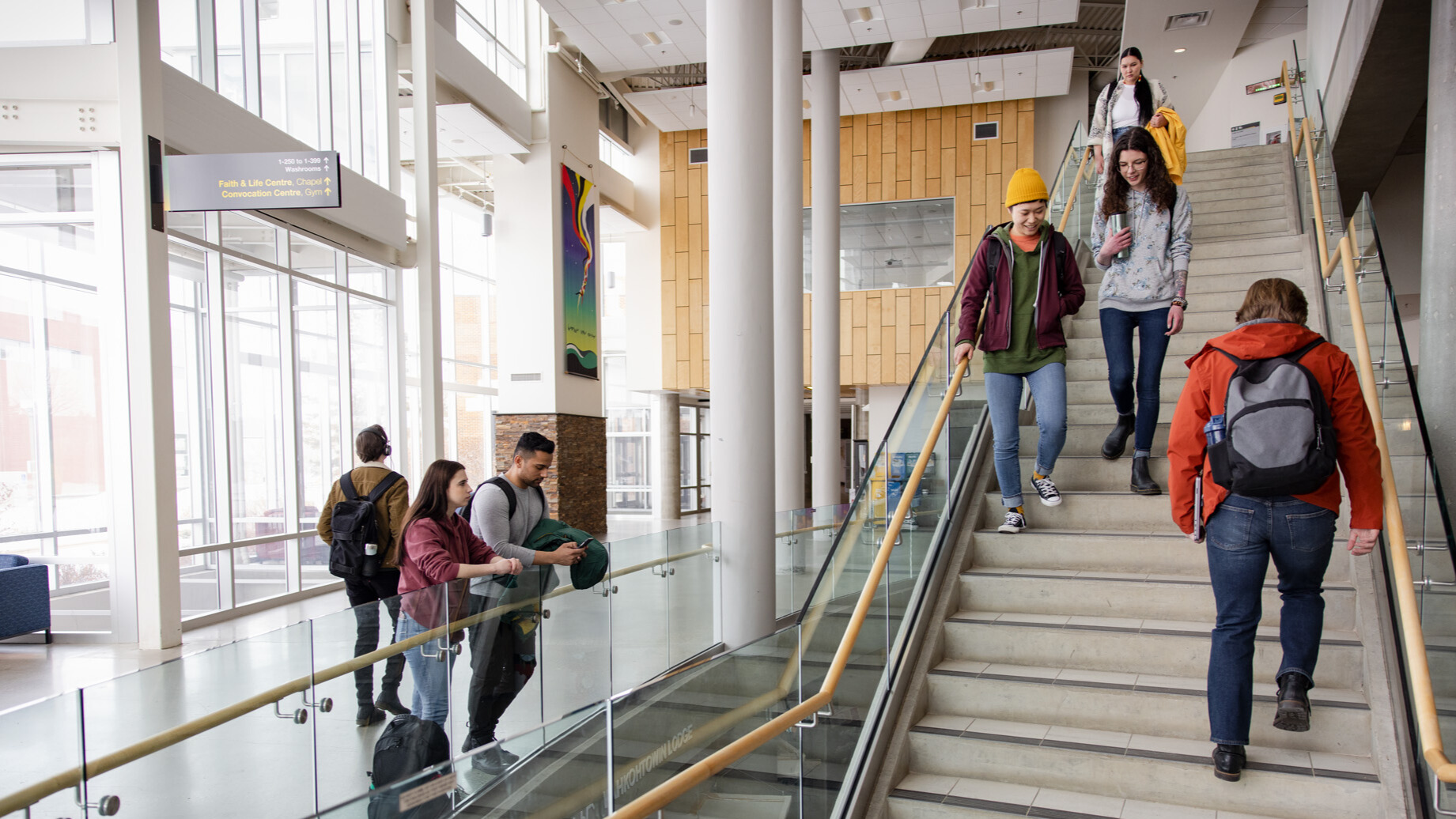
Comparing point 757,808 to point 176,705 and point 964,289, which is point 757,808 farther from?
point 964,289

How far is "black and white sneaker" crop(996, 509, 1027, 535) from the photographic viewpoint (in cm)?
452

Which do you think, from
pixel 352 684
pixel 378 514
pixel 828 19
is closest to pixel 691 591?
pixel 378 514

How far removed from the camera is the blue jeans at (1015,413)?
14.8 ft

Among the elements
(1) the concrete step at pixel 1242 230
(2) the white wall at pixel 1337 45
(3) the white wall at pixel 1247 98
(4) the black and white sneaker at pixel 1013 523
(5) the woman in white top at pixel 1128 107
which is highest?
(3) the white wall at pixel 1247 98

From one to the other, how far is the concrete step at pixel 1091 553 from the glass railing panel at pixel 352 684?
8.17ft

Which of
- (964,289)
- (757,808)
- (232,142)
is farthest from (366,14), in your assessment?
(757,808)

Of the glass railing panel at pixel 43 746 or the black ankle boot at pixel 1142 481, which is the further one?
the black ankle boot at pixel 1142 481

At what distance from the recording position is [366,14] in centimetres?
1171

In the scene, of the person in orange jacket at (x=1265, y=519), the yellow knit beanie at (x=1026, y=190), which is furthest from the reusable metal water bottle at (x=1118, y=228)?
the person in orange jacket at (x=1265, y=519)

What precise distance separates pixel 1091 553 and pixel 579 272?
12886 mm

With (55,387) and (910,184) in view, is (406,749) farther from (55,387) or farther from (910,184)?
(910,184)

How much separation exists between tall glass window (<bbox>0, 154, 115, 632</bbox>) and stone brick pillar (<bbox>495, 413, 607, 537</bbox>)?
711cm

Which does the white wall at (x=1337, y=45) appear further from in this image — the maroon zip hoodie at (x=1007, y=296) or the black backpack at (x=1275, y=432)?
the black backpack at (x=1275, y=432)

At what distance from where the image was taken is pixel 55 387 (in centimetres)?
771
